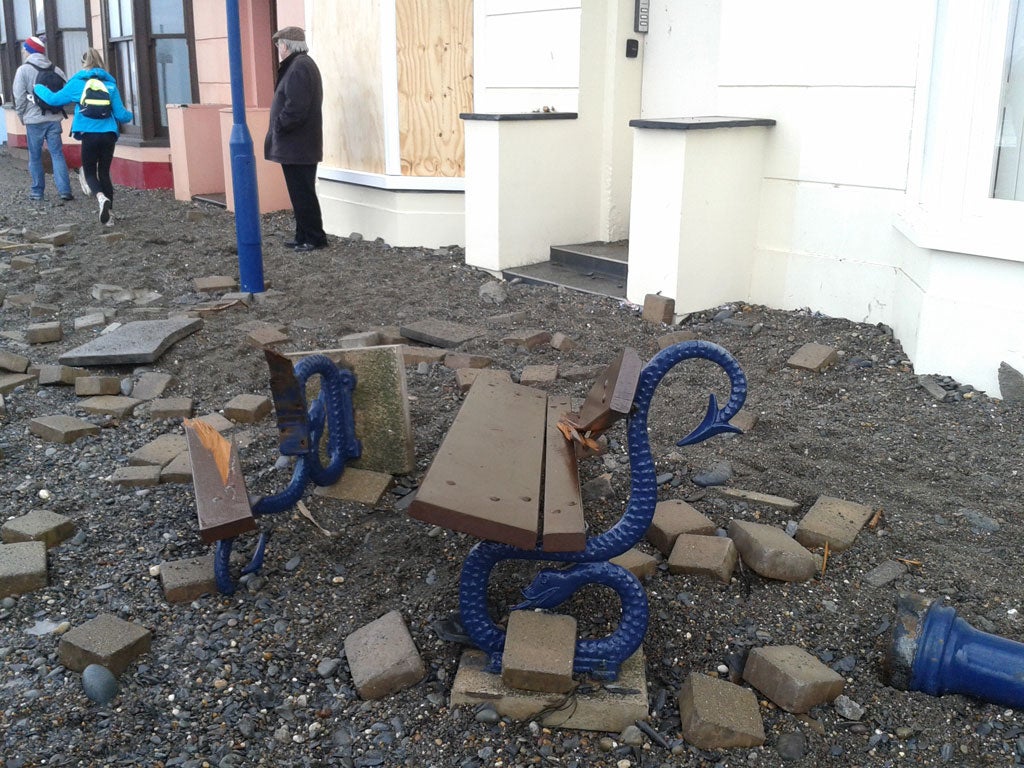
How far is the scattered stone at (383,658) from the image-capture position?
2.69 meters

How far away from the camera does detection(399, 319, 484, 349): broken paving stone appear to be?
5.69 meters

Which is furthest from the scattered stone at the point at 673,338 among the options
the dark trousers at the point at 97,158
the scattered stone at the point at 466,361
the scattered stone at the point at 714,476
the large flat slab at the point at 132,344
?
the dark trousers at the point at 97,158

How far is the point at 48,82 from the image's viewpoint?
11.4m

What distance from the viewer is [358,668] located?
2.73 m

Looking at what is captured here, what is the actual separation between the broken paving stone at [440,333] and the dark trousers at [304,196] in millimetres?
3047

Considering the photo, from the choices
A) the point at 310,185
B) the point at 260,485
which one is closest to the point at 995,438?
the point at 260,485

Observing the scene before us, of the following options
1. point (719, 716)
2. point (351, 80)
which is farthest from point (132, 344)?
point (351, 80)

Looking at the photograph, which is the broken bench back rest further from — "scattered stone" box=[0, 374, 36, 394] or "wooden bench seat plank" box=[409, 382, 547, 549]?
"scattered stone" box=[0, 374, 36, 394]

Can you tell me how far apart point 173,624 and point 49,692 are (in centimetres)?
41

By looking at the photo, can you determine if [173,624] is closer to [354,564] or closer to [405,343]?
[354,564]

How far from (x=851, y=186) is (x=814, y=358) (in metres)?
1.19

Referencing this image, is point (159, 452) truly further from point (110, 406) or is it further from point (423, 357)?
point (423, 357)

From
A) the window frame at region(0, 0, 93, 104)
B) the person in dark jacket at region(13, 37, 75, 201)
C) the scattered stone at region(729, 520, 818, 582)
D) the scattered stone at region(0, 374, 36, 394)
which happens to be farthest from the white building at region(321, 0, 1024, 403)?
the window frame at region(0, 0, 93, 104)

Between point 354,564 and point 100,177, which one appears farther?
point 100,177
